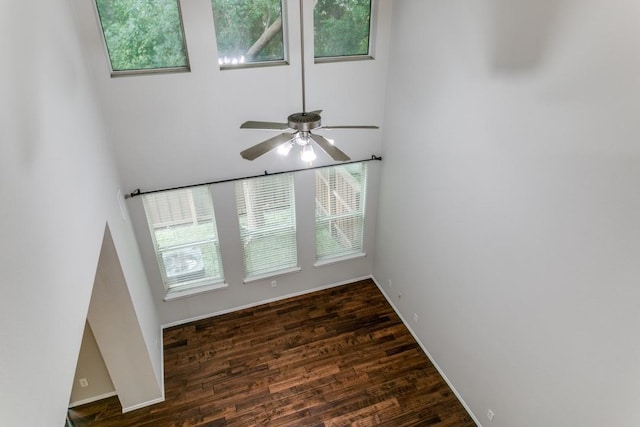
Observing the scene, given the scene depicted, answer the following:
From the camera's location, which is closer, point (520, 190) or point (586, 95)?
point (586, 95)

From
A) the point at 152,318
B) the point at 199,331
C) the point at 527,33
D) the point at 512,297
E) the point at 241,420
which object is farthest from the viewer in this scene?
the point at 199,331

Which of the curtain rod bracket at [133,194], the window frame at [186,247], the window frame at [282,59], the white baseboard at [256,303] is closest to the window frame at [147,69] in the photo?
the window frame at [282,59]

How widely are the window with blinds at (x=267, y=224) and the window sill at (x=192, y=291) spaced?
44 cm

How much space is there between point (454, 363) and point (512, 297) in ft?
5.14

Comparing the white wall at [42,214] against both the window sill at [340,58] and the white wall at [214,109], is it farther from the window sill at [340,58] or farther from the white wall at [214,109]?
the window sill at [340,58]

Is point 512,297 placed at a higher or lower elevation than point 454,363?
higher

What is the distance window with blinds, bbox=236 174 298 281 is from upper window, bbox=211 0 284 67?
5.15 ft

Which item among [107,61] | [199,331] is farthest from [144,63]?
[199,331]

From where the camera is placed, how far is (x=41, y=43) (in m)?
2.61

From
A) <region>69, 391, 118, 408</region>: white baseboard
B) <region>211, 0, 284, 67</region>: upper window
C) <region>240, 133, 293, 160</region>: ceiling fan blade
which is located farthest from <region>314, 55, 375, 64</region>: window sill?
<region>69, 391, 118, 408</region>: white baseboard

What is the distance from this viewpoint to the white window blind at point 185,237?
5227 millimetres

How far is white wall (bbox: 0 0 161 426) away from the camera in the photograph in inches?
69.8

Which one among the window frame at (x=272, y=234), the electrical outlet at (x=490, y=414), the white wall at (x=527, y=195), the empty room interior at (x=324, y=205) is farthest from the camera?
the window frame at (x=272, y=234)

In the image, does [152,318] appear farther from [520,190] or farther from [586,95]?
[586,95]
